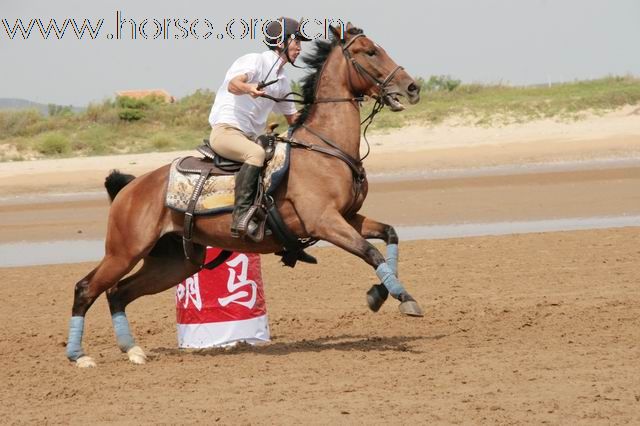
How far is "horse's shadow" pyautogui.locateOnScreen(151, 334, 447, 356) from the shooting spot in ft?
32.5

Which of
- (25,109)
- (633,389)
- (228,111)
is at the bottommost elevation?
(25,109)

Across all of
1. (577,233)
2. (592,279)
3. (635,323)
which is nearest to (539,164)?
(577,233)

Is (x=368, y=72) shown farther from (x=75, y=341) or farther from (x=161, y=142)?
(x=161, y=142)

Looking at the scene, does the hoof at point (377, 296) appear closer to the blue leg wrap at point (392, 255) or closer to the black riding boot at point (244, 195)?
the blue leg wrap at point (392, 255)

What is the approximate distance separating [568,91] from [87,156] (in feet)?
51.7

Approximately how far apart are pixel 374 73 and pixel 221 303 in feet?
7.99

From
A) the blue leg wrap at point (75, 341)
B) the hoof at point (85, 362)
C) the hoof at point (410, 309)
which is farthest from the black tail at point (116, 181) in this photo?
the hoof at point (410, 309)

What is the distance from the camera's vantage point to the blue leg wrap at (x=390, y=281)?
9109 mm

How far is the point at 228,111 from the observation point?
990 cm

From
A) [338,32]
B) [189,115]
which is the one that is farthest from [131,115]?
[338,32]

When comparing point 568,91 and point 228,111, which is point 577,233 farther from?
point 568,91

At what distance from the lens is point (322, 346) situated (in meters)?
10.2

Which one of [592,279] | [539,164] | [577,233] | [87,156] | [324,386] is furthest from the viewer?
[87,156]

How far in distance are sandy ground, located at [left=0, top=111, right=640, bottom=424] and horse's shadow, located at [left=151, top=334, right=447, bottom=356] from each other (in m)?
0.02
